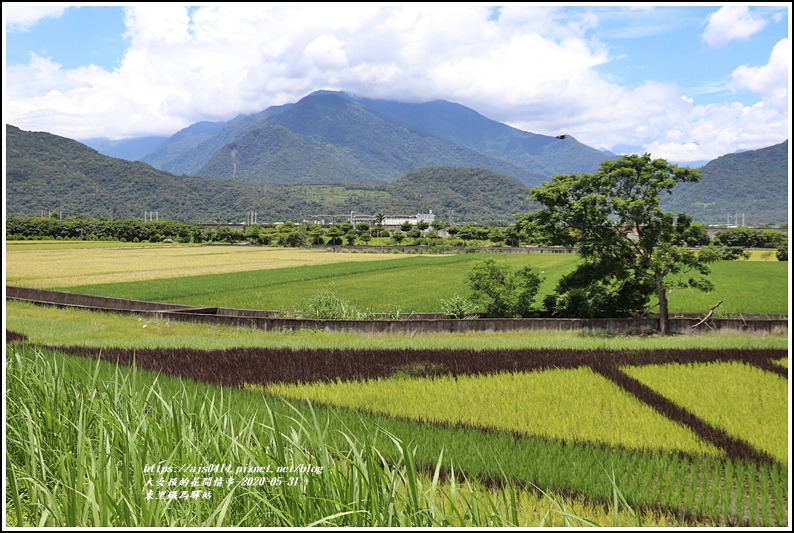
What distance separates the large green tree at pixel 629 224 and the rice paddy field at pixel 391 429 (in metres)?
2.56

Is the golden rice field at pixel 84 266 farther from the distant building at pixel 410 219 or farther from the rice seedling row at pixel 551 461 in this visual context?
the distant building at pixel 410 219

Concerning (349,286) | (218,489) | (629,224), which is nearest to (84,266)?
(349,286)

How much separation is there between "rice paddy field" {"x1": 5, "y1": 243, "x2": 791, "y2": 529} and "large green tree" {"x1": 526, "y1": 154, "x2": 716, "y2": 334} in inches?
101

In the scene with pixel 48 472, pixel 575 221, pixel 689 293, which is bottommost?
pixel 689 293

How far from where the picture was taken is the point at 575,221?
18938 millimetres

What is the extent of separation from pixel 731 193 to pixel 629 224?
446 inches

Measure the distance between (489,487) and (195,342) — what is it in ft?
33.6

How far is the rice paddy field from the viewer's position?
9.72ft

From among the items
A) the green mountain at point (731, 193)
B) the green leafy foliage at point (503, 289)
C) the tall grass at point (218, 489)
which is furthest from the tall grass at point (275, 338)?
the tall grass at point (218, 489)

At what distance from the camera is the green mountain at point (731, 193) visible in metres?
18.9

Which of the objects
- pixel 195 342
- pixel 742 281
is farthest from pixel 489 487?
pixel 742 281

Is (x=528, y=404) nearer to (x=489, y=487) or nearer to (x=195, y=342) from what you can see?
(x=489, y=487)

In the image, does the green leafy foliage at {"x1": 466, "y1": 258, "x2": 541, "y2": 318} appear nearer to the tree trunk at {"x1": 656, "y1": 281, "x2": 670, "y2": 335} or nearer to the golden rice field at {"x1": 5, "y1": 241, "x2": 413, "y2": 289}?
the tree trunk at {"x1": 656, "y1": 281, "x2": 670, "y2": 335}

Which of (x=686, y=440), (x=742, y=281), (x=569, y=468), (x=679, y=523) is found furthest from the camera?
(x=742, y=281)
